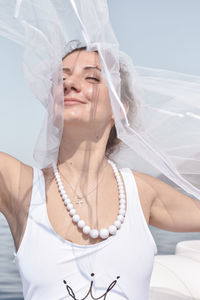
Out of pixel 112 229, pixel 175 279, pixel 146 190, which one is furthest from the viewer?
pixel 175 279

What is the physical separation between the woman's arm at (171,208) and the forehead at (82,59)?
272 millimetres

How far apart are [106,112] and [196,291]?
0.70m

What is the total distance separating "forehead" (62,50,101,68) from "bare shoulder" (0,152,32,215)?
0.20 m

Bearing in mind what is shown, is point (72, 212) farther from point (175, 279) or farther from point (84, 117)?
point (175, 279)

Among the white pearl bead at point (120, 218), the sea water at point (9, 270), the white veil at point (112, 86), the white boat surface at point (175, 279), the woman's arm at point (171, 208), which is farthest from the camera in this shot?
the sea water at point (9, 270)

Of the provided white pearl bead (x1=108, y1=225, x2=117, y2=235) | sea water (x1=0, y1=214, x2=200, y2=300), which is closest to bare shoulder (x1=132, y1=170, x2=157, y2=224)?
white pearl bead (x1=108, y1=225, x2=117, y2=235)

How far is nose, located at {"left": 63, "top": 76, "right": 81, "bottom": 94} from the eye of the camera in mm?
880

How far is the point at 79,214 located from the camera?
93 cm

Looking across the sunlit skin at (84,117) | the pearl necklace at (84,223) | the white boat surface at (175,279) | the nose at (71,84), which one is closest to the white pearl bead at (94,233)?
the pearl necklace at (84,223)

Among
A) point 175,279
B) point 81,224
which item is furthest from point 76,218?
point 175,279

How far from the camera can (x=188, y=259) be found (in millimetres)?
1471

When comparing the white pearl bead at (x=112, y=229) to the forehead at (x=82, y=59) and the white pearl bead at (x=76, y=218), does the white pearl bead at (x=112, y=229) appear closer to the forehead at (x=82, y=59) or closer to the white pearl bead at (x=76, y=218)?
the white pearl bead at (x=76, y=218)

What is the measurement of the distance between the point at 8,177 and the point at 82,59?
256mm

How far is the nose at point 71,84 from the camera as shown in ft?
2.89
